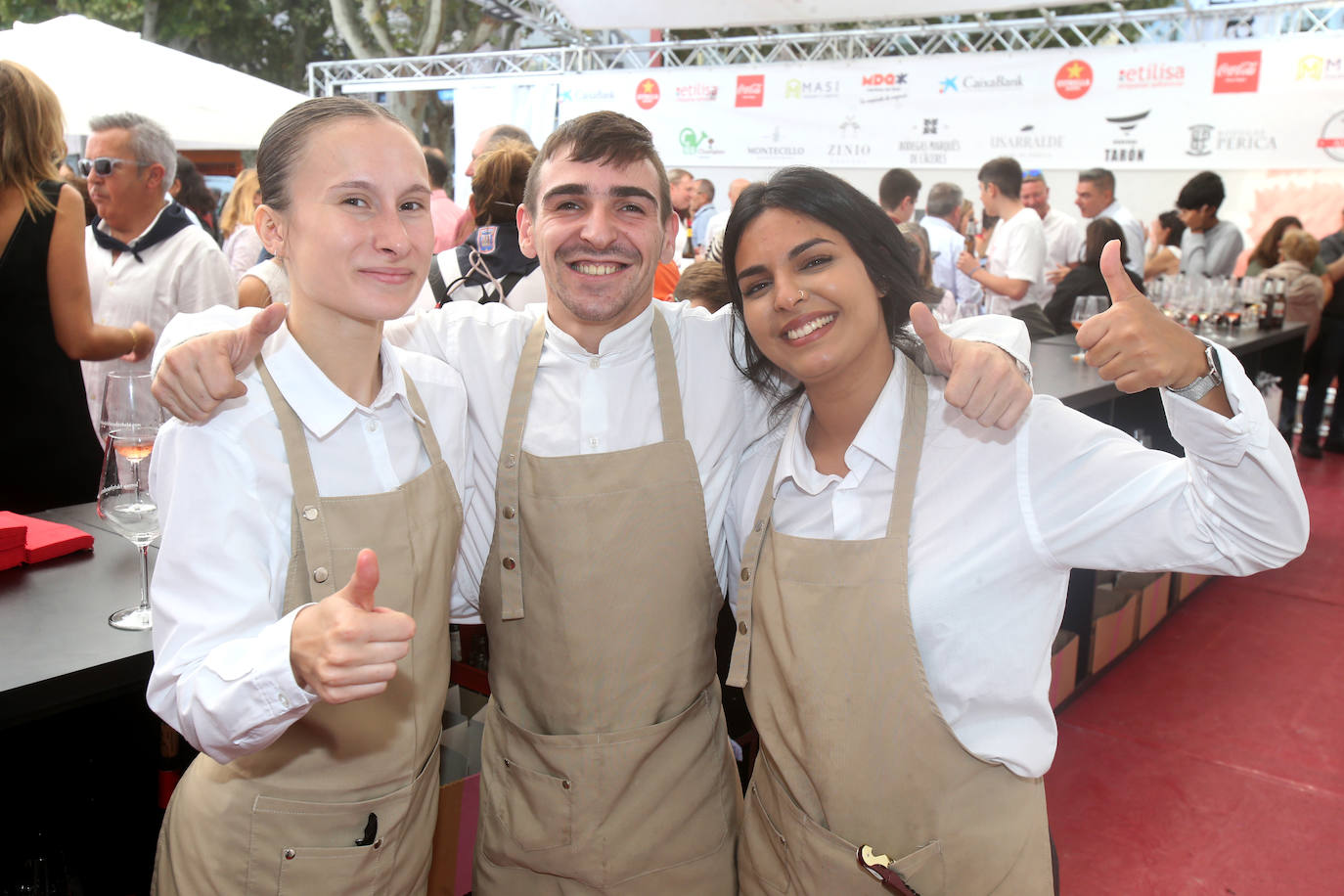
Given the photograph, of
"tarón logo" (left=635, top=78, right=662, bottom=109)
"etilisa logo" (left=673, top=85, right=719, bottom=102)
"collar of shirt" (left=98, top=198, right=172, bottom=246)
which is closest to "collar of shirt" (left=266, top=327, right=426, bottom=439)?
"collar of shirt" (left=98, top=198, right=172, bottom=246)

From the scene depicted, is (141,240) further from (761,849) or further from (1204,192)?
(1204,192)

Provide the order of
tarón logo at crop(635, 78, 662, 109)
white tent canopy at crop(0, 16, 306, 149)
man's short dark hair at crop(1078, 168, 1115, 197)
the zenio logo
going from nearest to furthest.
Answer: white tent canopy at crop(0, 16, 306, 149) < man's short dark hair at crop(1078, 168, 1115, 197) < the zenio logo < tarón logo at crop(635, 78, 662, 109)

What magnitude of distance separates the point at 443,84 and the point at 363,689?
11333mm

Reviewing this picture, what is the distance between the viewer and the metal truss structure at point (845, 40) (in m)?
7.59

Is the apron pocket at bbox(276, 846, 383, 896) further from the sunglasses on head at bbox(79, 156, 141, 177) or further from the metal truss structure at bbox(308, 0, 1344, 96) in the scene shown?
the metal truss structure at bbox(308, 0, 1344, 96)

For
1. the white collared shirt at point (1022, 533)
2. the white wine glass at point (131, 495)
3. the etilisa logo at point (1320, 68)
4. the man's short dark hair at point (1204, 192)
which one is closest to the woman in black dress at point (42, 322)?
the white wine glass at point (131, 495)

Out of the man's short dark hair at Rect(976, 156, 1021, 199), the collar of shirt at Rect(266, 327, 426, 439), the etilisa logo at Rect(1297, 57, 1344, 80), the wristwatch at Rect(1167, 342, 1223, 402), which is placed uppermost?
the etilisa logo at Rect(1297, 57, 1344, 80)

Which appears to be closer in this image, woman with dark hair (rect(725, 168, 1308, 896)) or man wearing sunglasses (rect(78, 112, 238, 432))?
woman with dark hair (rect(725, 168, 1308, 896))

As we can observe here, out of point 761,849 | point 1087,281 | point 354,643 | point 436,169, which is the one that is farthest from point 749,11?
point 354,643

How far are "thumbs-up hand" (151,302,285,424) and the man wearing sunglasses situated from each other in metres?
2.49

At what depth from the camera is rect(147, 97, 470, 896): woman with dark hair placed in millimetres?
1184

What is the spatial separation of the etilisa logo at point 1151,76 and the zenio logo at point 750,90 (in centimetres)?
334

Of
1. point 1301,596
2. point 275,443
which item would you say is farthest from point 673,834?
point 1301,596

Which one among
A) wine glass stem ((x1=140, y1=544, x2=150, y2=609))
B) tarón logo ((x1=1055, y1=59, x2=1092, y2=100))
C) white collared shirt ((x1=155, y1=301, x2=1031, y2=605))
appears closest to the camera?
wine glass stem ((x1=140, y1=544, x2=150, y2=609))
